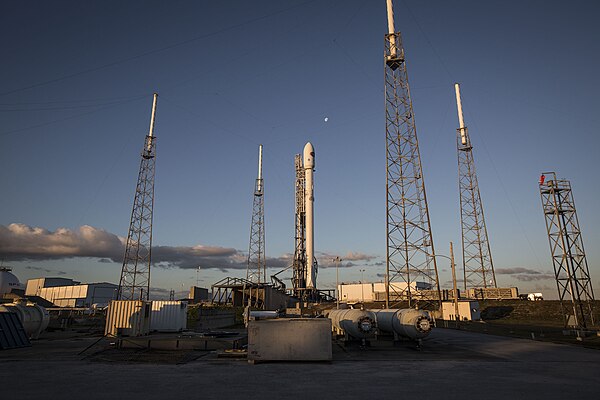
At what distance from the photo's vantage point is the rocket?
253 feet

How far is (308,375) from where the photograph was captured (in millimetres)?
14438

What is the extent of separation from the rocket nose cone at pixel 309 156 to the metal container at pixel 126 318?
54722 mm

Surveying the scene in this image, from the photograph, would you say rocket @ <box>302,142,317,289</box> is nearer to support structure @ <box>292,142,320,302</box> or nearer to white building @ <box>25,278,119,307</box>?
support structure @ <box>292,142,320,302</box>

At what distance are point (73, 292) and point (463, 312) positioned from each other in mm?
115000

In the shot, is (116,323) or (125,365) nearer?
(125,365)

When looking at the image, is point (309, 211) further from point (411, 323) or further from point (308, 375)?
point (308, 375)

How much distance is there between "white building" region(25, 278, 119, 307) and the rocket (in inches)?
2722

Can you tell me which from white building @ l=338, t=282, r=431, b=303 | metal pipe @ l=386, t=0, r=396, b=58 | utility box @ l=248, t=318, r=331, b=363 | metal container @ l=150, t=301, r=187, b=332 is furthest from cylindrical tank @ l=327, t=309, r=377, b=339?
white building @ l=338, t=282, r=431, b=303

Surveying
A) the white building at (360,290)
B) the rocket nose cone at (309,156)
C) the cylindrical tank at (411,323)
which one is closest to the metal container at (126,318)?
the cylindrical tank at (411,323)

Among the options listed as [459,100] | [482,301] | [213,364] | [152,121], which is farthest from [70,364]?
[459,100]

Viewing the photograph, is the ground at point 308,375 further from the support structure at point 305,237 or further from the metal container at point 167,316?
the support structure at point 305,237

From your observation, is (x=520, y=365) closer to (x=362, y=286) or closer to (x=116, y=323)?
(x=116, y=323)

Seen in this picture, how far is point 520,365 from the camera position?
56.6 feet

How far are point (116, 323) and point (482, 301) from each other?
59195 mm
